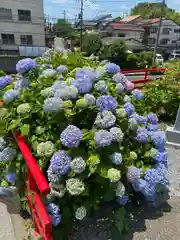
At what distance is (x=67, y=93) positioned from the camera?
1.52m

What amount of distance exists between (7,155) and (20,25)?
22691mm

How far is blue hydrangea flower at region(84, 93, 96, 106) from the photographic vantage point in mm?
1545

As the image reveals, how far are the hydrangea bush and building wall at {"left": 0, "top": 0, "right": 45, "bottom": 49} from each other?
22.0m

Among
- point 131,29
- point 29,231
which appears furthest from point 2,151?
point 131,29

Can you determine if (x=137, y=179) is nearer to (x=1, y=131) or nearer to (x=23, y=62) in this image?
(x=1, y=131)

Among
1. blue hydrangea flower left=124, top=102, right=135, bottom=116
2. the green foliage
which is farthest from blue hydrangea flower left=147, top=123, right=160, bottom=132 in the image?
the green foliage

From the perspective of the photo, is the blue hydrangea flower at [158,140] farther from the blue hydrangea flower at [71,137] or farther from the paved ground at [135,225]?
the blue hydrangea flower at [71,137]

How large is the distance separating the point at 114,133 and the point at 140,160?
0.53 m

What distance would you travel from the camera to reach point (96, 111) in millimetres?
1598

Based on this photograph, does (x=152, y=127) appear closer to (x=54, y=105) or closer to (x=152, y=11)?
(x=54, y=105)

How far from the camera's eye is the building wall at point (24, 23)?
20.0 m

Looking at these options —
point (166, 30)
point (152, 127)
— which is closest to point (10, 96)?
point (152, 127)

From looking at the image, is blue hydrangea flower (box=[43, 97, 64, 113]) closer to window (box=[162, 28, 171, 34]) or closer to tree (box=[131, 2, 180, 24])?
window (box=[162, 28, 171, 34])

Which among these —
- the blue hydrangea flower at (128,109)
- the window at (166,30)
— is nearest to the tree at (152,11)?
the window at (166,30)
